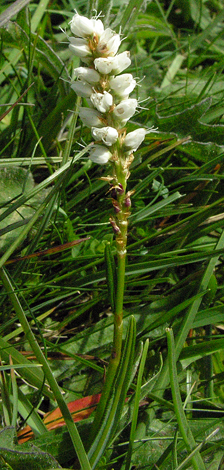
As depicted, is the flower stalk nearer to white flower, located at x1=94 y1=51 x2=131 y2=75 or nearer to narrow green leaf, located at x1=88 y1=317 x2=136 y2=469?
white flower, located at x1=94 y1=51 x2=131 y2=75

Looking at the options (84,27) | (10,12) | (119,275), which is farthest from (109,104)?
(10,12)

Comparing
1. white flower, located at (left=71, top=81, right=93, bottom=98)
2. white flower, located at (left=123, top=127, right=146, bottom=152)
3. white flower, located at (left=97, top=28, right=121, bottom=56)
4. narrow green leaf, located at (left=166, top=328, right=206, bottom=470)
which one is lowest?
narrow green leaf, located at (left=166, top=328, right=206, bottom=470)

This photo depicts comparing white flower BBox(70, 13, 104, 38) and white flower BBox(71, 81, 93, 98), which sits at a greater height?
white flower BBox(70, 13, 104, 38)

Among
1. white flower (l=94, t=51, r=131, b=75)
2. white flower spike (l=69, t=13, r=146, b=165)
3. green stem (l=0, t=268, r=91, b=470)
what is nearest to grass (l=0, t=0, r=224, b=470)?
green stem (l=0, t=268, r=91, b=470)

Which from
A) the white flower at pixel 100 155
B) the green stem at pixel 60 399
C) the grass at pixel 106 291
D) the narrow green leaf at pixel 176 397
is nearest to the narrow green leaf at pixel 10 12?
the grass at pixel 106 291

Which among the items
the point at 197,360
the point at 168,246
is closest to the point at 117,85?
the point at 168,246

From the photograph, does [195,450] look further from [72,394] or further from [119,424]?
[72,394]

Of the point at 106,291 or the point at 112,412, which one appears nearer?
the point at 112,412

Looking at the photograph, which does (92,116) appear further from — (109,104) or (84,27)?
(84,27)
